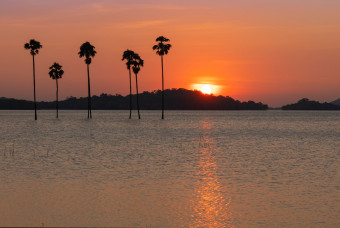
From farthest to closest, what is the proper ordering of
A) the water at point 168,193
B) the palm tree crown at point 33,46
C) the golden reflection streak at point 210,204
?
the palm tree crown at point 33,46 < the water at point 168,193 < the golden reflection streak at point 210,204

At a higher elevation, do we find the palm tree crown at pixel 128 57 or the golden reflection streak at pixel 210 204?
the palm tree crown at pixel 128 57

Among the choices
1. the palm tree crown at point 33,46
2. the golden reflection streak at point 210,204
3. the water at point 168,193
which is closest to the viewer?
the golden reflection streak at point 210,204

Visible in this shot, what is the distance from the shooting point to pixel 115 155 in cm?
4322

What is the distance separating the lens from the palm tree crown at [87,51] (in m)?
119

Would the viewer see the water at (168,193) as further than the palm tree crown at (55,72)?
No

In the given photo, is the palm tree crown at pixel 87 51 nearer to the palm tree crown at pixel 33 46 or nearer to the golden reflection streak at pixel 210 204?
the palm tree crown at pixel 33 46

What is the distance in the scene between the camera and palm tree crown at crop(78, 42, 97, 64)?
389 ft

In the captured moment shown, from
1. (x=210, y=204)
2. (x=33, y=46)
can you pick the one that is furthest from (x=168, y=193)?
(x=33, y=46)

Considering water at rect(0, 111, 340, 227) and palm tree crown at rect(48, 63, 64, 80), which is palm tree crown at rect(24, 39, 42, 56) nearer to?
palm tree crown at rect(48, 63, 64, 80)

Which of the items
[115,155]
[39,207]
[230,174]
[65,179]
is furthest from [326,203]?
[115,155]

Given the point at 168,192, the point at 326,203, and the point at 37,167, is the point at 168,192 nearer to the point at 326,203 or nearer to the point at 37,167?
the point at 326,203

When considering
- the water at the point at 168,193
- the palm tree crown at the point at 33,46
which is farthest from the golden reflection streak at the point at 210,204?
the palm tree crown at the point at 33,46

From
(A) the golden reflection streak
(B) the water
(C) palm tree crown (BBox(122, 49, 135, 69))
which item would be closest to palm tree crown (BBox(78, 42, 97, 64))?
(C) palm tree crown (BBox(122, 49, 135, 69))

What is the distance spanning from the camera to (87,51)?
119 metres
